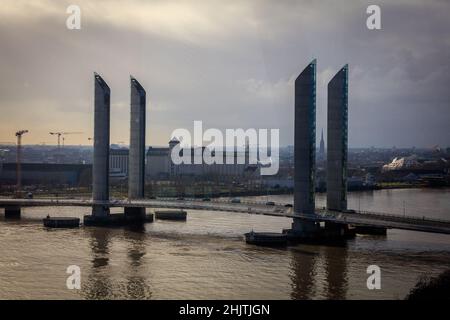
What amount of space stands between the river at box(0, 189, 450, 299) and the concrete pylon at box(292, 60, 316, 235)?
3.92 m

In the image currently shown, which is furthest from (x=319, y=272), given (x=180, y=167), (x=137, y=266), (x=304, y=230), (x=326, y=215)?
(x=180, y=167)

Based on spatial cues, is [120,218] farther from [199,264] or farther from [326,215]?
[199,264]

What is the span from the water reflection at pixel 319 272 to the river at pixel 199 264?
0.04m

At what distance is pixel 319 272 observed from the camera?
28.0m

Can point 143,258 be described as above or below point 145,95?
below

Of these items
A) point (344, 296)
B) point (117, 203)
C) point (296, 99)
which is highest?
point (296, 99)

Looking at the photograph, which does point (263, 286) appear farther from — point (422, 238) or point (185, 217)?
point (185, 217)

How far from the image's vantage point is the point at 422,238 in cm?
3797

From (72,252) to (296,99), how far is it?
1594 centimetres

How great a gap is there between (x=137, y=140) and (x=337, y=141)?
16.9 meters

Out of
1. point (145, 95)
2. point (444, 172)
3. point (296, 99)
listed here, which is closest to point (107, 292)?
point (296, 99)

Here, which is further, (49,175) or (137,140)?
(49,175)

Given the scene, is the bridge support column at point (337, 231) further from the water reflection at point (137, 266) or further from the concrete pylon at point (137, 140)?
the concrete pylon at point (137, 140)

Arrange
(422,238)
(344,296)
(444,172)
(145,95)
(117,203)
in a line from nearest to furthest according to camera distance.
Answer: (344,296), (422,238), (117,203), (145,95), (444,172)
